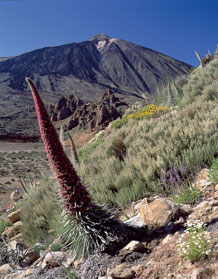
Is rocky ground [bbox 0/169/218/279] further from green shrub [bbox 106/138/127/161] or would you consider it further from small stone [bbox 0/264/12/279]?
green shrub [bbox 106/138/127/161]

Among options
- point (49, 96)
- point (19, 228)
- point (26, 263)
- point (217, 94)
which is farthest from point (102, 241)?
point (49, 96)

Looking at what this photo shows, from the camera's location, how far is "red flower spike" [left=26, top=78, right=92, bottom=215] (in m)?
2.02

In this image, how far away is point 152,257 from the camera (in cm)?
189

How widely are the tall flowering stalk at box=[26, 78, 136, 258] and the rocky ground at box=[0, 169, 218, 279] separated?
0.13 meters

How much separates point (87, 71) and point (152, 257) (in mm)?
175385

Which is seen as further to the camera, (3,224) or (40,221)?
(3,224)

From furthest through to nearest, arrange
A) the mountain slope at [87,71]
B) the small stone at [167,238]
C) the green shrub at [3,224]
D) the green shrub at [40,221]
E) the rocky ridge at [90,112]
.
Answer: the mountain slope at [87,71] → the rocky ridge at [90,112] → the green shrub at [3,224] → the green shrub at [40,221] → the small stone at [167,238]

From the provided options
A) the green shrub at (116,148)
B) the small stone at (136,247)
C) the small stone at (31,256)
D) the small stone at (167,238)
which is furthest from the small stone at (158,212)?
the green shrub at (116,148)

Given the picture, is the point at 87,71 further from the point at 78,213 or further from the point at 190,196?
the point at 78,213

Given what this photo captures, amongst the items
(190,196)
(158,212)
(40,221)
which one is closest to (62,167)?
(158,212)

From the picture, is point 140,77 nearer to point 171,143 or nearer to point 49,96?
point 49,96

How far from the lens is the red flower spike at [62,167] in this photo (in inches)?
79.6

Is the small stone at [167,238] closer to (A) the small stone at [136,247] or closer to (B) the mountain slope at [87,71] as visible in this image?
(A) the small stone at [136,247]

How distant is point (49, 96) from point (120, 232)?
106m
